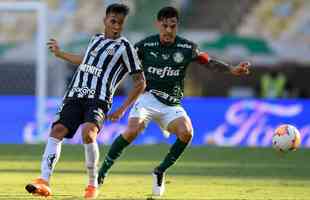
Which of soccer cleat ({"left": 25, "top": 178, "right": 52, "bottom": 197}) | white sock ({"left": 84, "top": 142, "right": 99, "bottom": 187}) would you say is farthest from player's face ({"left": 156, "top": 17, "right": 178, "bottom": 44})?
soccer cleat ({"left": 25, "top": 178, "right": 52, "bottom": 197})

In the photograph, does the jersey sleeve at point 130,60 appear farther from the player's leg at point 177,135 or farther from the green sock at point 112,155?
the green sock at point 112,155

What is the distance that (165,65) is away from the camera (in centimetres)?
1191

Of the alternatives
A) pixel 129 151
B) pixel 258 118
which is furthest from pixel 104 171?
pixel 258 118

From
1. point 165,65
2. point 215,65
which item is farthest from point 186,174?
point 165,65

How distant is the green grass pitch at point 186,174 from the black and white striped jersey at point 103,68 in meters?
1.10

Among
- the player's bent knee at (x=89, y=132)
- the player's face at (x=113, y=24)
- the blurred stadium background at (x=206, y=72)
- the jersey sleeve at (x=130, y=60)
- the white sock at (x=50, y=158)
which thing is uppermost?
the blurred stadium background at (x=206, y=72)

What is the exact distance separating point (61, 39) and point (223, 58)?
5139 millimetres

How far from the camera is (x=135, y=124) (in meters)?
11.7

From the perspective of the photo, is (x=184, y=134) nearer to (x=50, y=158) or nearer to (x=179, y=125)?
(x=179, y=125)

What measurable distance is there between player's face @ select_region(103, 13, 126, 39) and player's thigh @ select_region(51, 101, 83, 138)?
0.84m

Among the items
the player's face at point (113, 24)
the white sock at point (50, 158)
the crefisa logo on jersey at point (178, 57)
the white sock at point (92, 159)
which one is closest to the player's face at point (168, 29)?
→ the crefisa logo on jersey at point (178, 57)

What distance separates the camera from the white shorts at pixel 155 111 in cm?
1180

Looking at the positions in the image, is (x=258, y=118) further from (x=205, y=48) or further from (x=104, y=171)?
(x=104, y=171)

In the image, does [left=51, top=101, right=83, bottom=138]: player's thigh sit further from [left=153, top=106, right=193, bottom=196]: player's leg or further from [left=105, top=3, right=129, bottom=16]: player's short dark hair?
[left=153, top=106, right=193, bottom=196]: player's leg
